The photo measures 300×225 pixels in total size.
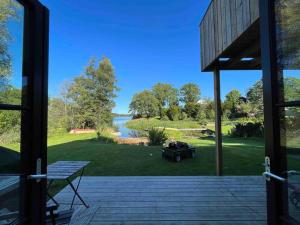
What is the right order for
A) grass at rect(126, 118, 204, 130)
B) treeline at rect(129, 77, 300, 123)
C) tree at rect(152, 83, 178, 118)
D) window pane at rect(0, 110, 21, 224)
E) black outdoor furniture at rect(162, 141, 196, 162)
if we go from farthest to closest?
tree at rect(152, 83, 178, 118) → treeline at rect(129, 77, 300, 123) → grass at rect(126, 118, 204, 130) → black outdoor furniture at rect(162, 141, 196, 162) → window pane at rect(0, 110, 21, 224)

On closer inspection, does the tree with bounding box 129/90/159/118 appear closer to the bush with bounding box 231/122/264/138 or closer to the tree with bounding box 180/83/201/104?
the tree with bounding box 180/83/201/104

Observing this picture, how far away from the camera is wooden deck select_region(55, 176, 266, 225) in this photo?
8.03 ft

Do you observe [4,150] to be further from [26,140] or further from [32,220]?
[32,220]

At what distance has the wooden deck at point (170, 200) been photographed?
2447 mm

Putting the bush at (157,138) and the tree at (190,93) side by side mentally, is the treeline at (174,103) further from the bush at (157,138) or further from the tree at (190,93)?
the bush at (157,138)

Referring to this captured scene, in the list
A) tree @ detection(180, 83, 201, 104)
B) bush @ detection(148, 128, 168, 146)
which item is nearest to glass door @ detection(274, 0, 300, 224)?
bush @ detection(148, 128, 168, 146)

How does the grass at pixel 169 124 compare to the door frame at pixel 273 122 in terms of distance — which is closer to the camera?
the door frame at pixel 273 122

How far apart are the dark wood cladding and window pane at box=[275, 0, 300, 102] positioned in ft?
3.78

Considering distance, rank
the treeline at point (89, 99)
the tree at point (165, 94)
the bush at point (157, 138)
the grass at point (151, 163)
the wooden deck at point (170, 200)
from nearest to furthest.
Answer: the wooden deck at point (170, 200), the grass at point (151, 163), the bush at point (157, 138), the treeline at point (89, 99), the tree at point (165, 94)

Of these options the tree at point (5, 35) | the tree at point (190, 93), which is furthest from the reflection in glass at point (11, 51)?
the tree at point (190, 93)

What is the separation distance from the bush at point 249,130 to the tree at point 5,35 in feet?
37.0

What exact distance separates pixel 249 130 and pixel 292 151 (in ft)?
35.5

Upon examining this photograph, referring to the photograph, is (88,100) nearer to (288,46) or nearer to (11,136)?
(11,136)

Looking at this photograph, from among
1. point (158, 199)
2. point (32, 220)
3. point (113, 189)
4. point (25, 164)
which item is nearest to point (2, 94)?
point (25, 164)
